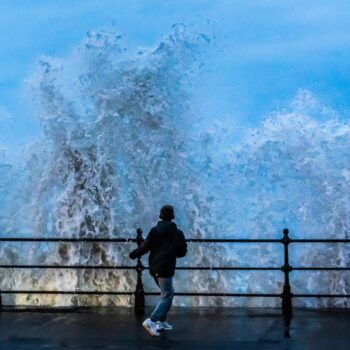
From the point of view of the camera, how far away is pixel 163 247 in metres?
11.4

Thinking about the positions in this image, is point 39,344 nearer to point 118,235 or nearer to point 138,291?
point 138,291

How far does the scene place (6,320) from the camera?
13.3 m

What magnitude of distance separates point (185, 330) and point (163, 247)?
137 cm

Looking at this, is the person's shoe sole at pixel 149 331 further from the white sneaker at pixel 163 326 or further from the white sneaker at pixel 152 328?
the white sneaker at pixel 163 326

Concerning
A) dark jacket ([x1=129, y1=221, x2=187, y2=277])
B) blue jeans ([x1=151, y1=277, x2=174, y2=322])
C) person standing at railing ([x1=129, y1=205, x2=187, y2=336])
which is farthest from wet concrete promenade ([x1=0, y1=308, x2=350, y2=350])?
dark jacket ([x1=129, y1=221, x2=187, y2=277])

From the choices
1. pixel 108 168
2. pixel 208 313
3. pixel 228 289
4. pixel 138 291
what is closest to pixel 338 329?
pixel 208 313

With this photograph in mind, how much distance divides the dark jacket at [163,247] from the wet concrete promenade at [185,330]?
878 mm

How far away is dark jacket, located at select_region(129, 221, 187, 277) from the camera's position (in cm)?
1141

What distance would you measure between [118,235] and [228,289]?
304cm

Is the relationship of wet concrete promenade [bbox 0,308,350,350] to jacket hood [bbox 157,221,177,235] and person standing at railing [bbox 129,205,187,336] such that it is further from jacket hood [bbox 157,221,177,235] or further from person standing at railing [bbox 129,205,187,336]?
jacket hood [bbox 157,221,177,235]

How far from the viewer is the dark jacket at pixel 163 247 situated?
11.4m

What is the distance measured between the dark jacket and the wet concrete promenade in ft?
2.88

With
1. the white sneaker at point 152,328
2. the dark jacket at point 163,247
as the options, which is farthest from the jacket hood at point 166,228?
the white sneaker at point 152,328

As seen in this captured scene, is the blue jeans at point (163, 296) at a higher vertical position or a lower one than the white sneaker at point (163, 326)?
higher
